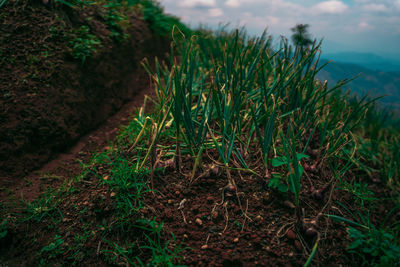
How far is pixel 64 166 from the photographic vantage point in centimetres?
180

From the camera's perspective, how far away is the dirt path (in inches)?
60.3

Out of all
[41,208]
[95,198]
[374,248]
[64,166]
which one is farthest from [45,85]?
[374,248]

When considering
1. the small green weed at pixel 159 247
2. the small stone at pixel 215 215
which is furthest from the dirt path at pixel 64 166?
the small stone at pixel 215 215

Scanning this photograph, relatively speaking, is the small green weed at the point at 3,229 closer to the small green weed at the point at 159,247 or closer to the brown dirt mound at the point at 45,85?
the brown dirt mound at the point at 45,85

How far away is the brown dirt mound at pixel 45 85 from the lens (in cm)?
170

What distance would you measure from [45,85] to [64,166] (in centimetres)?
65

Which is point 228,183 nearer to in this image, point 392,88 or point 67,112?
point 67,112

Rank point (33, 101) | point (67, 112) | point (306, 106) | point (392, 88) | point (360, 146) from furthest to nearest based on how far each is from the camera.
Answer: point (392, 88) < point (360, 146) < point (67, 112) < point (33, 101) < point (306, 106)

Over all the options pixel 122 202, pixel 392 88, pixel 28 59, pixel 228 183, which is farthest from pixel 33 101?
pixel 392 88

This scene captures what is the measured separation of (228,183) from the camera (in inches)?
51.9

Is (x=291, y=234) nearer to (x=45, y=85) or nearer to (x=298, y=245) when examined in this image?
(x=298, y=245)

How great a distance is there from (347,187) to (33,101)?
90.9 inches

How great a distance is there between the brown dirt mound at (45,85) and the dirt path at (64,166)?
5cm

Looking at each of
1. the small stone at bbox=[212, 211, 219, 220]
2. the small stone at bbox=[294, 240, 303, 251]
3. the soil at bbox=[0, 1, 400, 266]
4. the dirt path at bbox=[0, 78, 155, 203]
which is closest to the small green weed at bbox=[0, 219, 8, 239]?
the soil at bbox=[0, 1, 400, 266]
